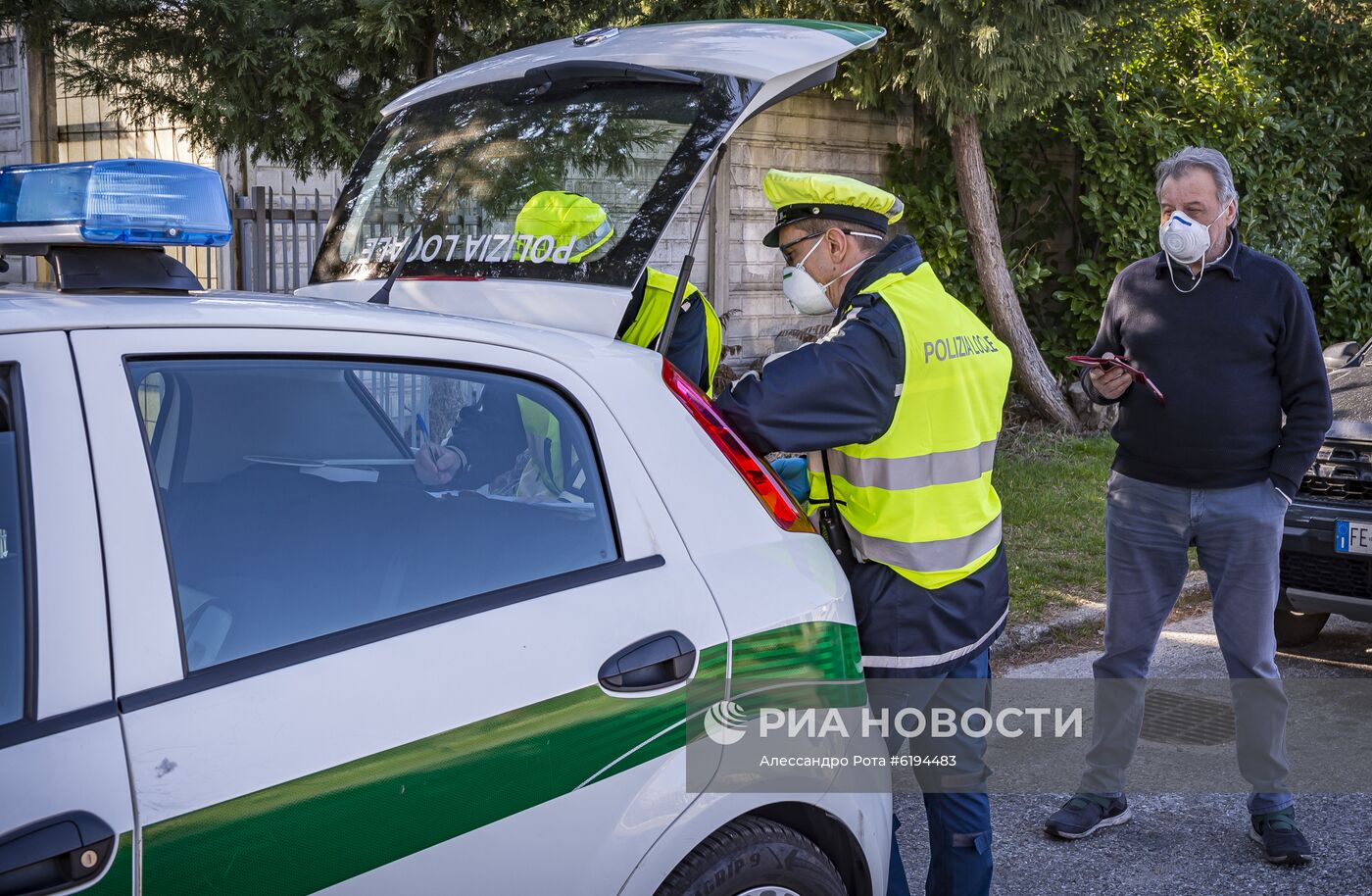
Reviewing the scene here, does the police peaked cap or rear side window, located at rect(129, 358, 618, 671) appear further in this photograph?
the police peaked cap

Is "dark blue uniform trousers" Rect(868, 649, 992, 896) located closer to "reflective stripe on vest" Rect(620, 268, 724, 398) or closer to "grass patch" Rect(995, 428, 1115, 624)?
"reflective stripe on vest" Rect(620, 268, 724, 398)

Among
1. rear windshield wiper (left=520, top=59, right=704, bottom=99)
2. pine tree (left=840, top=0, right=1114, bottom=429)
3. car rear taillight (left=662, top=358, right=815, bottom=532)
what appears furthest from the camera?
pine tree (left=840, top=0, right=1114, bottom=429)

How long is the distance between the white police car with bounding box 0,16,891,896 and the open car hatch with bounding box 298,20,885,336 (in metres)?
0.71

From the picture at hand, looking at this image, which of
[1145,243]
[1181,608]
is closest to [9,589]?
[1181,608]

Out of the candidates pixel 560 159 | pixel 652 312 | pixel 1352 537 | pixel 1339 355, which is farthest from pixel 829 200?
pixel 1339 355

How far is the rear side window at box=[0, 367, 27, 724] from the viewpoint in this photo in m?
1.79

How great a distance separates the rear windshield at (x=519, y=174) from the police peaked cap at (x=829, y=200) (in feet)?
0.68

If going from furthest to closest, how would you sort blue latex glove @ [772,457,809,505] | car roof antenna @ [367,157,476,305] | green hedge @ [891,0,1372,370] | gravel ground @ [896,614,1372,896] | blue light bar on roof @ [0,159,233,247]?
green hedge @ [891,0,1372,370], gravel ground @ [896,614,1372,896], car roof antenna @ [367,157,476,305], blue latex glove @ [772,457,809,505], blue light bar on roof @ [0,159,233,247]

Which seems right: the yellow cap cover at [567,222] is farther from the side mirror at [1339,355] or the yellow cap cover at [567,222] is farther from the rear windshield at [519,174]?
the side mirror at [1339,355]

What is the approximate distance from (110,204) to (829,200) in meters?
1.62

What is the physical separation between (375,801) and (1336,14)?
42.7ft

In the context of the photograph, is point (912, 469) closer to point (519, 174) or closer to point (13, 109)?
point (519, 174)

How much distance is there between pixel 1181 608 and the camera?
6.95m

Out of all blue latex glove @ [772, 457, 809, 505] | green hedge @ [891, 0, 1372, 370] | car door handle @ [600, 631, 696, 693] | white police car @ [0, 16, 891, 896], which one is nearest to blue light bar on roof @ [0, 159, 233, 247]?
white police car @ [0, 16, 891, 896]
